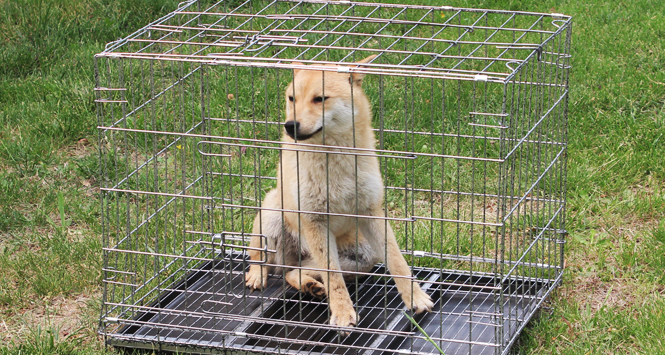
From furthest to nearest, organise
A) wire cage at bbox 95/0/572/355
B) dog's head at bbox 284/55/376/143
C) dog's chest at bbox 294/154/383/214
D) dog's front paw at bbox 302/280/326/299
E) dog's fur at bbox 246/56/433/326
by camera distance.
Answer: dog's front paw at bbox 302/280/326/299, dog's chest at bbox 294/154/383/214, dog's fur at bbox 246/56/433/326, dog's head at bbox 284/55/376/143, wire cage at bbox 95/0/572/355

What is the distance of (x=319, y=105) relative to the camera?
355cm

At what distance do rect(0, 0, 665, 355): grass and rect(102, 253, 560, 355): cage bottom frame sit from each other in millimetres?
210

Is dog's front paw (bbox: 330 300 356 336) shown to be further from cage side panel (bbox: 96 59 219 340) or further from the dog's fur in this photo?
cage side panel (bbox: 96 59 219 340)

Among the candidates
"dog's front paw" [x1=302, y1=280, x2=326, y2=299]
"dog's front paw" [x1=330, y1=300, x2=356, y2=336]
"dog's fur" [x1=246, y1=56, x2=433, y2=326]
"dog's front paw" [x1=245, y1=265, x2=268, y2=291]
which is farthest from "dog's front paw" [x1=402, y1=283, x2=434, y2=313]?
Result: "dog's front paw" [x1=245, y1=265, x2=268, y2=291]

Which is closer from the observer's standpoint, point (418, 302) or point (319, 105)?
point (319, 105)

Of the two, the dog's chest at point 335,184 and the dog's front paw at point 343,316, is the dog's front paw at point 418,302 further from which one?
the dog's chest at point 335,184

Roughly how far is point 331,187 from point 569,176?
1878 millimetres

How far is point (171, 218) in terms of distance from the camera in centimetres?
484

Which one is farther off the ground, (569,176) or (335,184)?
(335,184)

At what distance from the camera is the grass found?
373 centimetres

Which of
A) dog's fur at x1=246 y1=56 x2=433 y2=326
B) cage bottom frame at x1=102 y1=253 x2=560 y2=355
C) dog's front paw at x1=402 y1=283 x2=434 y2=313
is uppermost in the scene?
dog's fur at x1=246 y1=56 x2=433 y2=326

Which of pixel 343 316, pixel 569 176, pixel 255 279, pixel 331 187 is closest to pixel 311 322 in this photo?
pixel 343 316

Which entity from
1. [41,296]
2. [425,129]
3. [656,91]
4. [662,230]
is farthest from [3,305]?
[656,91]

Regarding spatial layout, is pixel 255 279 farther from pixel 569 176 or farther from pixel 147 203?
pixel 569 176
